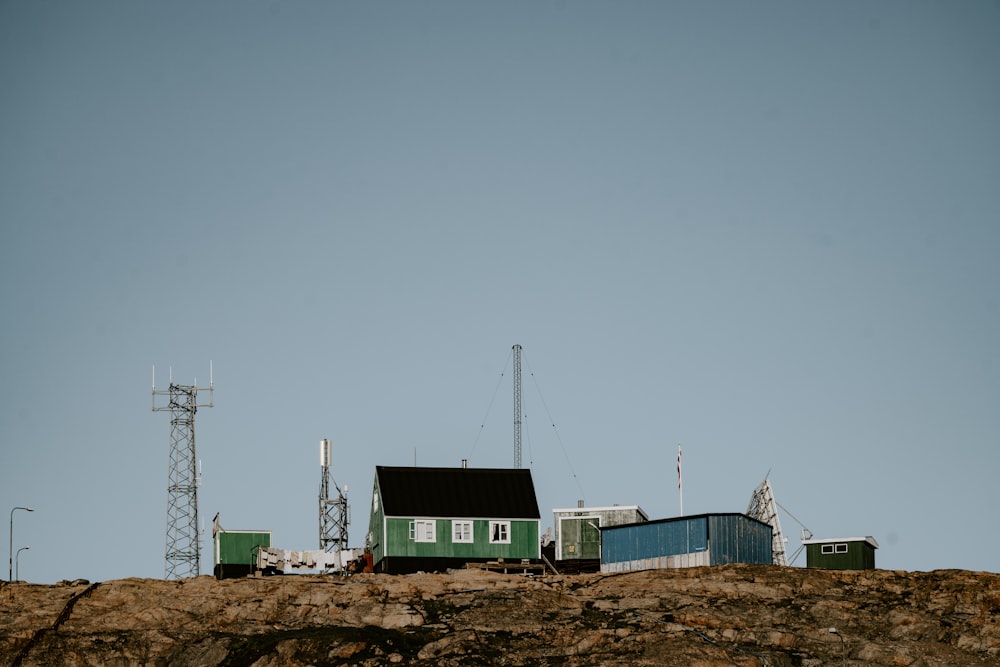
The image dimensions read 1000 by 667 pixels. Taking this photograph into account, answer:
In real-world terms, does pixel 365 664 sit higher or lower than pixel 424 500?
lower

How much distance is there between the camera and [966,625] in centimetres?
7456

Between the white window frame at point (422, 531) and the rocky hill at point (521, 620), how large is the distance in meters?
10.6

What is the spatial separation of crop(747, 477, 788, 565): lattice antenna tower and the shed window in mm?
17502

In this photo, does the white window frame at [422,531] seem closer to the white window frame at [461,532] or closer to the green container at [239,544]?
the white window frame at [461,532]

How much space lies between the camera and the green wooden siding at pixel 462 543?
97812 mm

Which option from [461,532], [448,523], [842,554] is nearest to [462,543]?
[461,532]

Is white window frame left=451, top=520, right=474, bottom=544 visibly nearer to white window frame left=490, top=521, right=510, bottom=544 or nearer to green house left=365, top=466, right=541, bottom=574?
green house left=365, top=466, right=541, bottom=574

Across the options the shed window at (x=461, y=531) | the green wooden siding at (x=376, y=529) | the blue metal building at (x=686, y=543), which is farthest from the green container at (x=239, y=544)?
the blue metal building at (x=686, y=543)

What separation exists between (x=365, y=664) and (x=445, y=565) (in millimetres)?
25358

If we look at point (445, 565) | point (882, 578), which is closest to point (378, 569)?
point (445, 565)

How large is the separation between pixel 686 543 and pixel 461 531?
622 inches

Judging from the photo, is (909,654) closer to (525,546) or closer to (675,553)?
(675,553)

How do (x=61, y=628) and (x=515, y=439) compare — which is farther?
(x=515, y=439)

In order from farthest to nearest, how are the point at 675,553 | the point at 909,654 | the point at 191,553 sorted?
the point at 191,553
the point at 675,553
the point at 909,654
